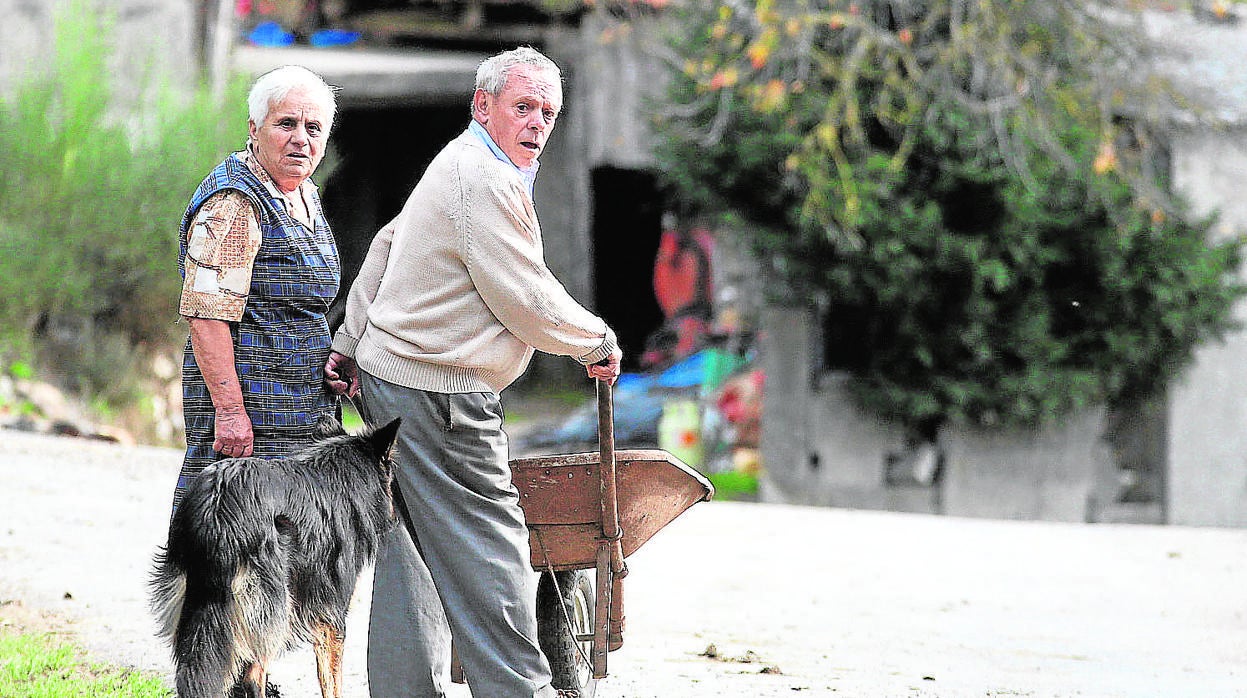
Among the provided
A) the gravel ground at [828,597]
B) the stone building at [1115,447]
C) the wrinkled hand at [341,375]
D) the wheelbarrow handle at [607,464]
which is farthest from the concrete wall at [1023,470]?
the wrinkled hand at [341,375]

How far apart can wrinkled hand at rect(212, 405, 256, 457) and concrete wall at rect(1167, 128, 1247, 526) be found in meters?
7.94

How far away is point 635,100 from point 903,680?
10.3m

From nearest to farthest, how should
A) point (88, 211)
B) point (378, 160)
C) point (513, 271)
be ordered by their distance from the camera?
point (513, 271), point (88, 211), point (378, 160)

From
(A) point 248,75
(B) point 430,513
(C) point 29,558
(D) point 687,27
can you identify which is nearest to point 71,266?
(A) point 248,75

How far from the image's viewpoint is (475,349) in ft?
10.5

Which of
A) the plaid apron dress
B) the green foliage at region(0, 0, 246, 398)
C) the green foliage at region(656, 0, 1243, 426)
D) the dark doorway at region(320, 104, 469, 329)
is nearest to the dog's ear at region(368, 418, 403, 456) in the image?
the plaid apron dress

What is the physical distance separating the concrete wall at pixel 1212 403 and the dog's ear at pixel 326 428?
7.69 meters

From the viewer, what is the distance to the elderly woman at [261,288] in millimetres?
3211

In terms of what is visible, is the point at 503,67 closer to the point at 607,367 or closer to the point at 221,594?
the point at 607,367

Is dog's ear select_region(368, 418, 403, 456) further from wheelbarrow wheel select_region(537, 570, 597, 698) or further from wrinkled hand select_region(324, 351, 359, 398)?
wheelbarrow wheel select_region(537, 570, 597, 698)

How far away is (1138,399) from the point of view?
9.53 meters

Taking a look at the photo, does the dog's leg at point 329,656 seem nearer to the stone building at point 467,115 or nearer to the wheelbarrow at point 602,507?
the wheelbarrow at point 602,507

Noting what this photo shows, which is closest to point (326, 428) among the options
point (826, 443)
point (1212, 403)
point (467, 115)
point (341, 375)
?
point (341, 375)

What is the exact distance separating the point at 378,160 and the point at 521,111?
1409 cm
